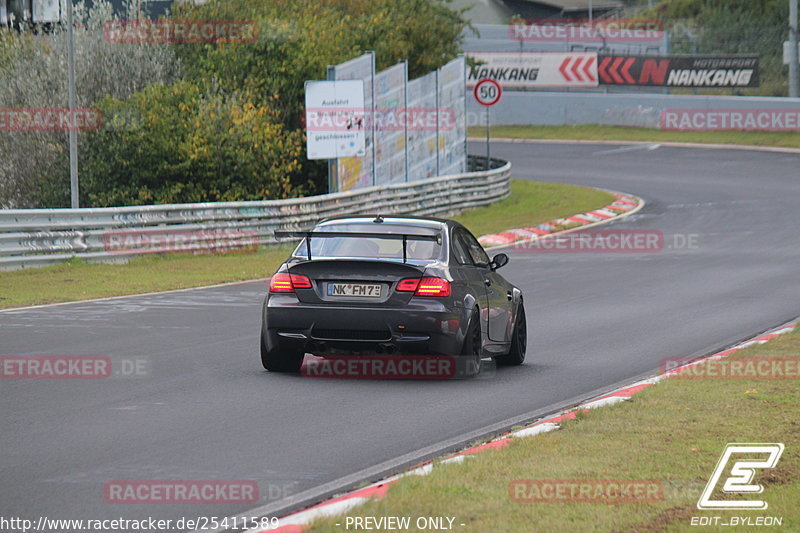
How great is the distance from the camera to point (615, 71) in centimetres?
5791

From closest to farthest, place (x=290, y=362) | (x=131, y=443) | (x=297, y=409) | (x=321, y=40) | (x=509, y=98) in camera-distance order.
Result: (x=131, y=443)
(x=297, y=409)
(x=290, y=362)
(x=321, y=40)
(x=509, y=98)

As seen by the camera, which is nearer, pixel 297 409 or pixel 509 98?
pixel 297 409

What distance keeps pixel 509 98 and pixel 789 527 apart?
5450 cm

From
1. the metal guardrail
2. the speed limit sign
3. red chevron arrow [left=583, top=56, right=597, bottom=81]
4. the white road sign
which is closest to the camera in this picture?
the metal guardrail

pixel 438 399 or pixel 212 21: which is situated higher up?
pixel 212 21

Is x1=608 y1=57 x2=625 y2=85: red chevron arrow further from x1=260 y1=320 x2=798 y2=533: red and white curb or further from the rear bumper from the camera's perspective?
the rear bumper

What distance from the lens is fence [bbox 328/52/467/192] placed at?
100 ft

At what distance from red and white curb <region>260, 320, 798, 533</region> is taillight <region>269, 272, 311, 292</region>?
2.61 metres

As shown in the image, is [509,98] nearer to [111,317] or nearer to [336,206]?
[336,206]

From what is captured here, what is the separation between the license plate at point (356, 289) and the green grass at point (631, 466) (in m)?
2.36

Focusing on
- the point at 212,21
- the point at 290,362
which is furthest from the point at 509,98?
the point at 290,362

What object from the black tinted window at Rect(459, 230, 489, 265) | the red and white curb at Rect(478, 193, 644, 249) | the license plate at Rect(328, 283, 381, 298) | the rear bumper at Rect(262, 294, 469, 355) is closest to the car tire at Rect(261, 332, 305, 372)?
the rear bumper at Rect(262, 294, 469, 355)

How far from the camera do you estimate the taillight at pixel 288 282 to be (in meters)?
11.2

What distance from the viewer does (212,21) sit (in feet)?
113
